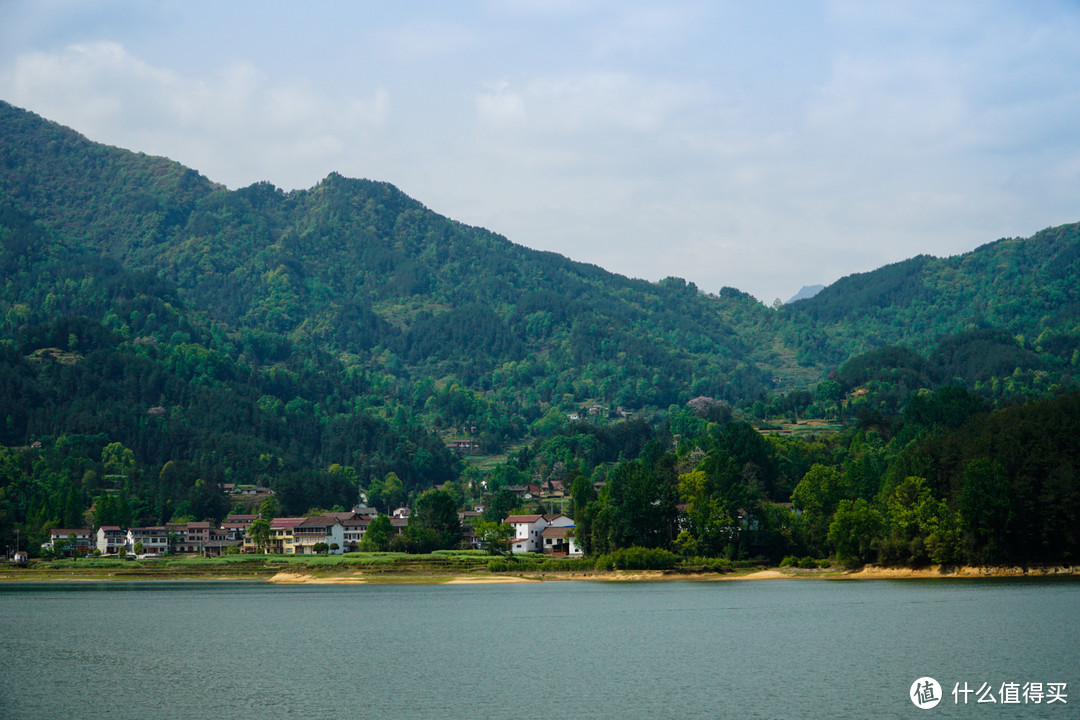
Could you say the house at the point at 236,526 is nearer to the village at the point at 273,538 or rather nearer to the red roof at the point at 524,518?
the village at the point at 273,538

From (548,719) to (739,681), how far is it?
9960mm

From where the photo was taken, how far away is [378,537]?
5305 inches

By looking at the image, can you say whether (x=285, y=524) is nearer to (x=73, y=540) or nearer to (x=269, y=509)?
(x=269, y=509)

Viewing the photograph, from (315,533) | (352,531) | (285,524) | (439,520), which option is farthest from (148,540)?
(439,520)

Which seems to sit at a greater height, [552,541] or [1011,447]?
[1011,447]

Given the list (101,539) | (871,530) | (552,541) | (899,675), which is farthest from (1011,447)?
(101,539)

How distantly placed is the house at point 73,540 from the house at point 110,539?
2.00 meters

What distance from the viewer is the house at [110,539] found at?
152625mm

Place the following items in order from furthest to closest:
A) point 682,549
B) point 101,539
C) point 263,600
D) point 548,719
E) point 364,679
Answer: point 101,539, point 682,549, point 263,600, point 364,679, point 548,719

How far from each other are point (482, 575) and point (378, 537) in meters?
28.2

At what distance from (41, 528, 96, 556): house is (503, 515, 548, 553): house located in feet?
201

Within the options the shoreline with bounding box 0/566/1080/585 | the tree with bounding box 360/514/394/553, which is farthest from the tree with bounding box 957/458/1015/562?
the tree with bounding box 360/514/394/553

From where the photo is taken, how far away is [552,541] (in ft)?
458

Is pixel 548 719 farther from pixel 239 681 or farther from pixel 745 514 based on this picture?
pixel 745 514
